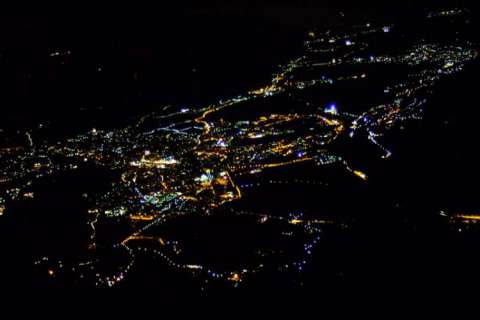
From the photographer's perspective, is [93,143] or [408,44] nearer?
[93,143]

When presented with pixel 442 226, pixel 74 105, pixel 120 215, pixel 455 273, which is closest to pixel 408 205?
pixel 442 226

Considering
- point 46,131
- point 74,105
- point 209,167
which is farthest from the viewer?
point 74,105

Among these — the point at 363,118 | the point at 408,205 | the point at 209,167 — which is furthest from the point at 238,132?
the point at 408,205

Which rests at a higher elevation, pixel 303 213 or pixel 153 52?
pixel 153 52

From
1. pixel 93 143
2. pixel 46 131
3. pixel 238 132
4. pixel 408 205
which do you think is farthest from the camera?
pixel 46 131

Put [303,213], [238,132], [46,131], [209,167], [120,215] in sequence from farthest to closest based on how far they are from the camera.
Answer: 1. [46,131]
2. [238,132]
3. [209,167]
4. [120,215]
5. [303,213]

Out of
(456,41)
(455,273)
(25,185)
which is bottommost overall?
(25,185)

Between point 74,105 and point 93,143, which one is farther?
point 74,105

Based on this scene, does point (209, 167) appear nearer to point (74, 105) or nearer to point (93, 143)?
point (93, 143)

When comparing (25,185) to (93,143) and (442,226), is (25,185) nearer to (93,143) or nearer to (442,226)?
(93,143)
